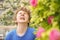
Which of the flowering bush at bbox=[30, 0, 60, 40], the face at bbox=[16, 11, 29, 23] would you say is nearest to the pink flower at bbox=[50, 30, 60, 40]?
the flowering bush at bbox=[30, 0, 60, 40]

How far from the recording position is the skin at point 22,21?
2.69m

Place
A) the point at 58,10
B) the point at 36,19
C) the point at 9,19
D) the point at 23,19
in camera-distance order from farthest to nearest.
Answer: the point at 9,19, the point at 23,19, the point at 36,19, the point at 58,10

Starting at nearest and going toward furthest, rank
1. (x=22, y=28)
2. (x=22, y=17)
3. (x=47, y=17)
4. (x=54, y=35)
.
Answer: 1. (x=54, y=35)
2. (x=47, y=17)
3. (x=22, y=17)
4. (x=22, y=28)

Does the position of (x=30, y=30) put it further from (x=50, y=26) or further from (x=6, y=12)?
(x=6, y=12)

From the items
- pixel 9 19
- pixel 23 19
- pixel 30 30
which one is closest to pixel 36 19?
pixel 23 19

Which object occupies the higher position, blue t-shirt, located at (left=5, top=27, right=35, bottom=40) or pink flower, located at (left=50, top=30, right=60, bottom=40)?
pink flower, located at (left=50, top=30, right=60, bottom=40)

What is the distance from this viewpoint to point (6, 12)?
6793 millimetres

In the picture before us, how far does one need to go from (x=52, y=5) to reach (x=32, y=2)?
176 mm

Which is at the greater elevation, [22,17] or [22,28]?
[22,17]

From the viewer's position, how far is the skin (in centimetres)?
269

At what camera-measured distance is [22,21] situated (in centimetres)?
268

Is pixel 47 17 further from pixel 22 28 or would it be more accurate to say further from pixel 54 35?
pixel 22 28

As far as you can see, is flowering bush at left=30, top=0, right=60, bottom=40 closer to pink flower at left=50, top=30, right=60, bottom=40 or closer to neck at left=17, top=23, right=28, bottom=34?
pink flower at left=50, top=30, right=60, bottom=40

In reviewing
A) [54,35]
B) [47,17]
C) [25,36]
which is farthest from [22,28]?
[54,35]
